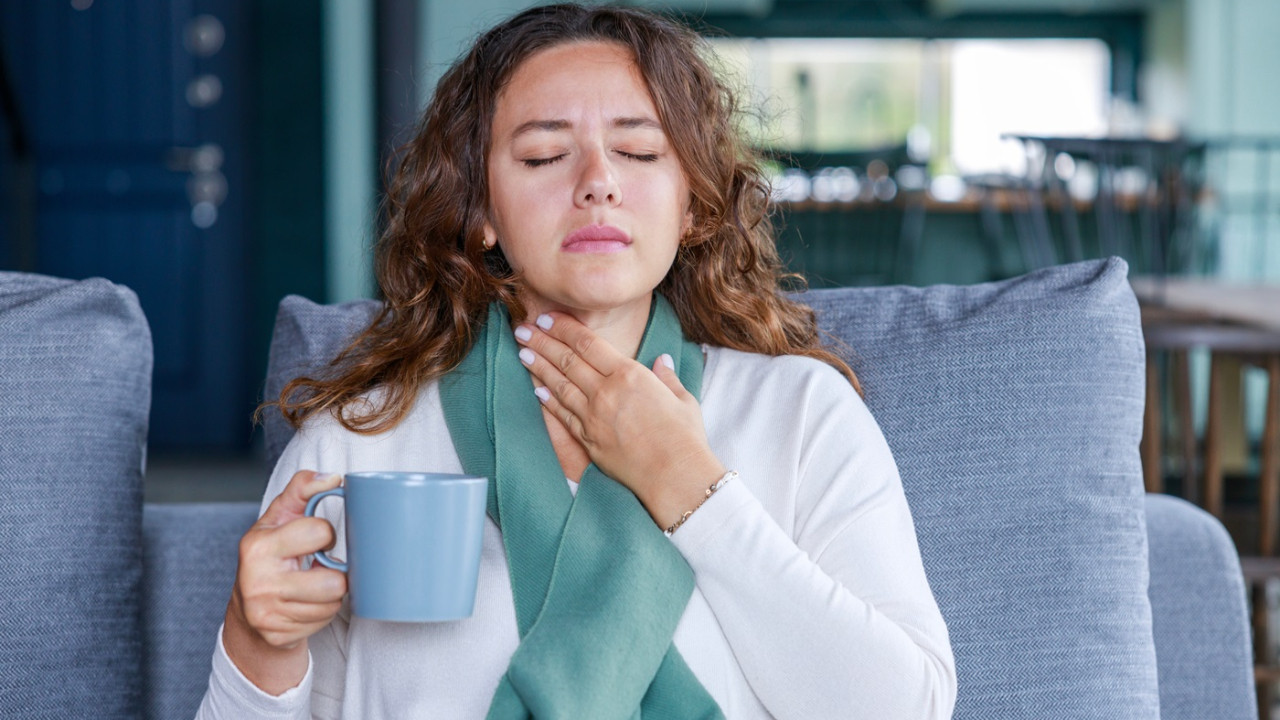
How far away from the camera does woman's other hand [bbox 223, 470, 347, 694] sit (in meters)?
0.81

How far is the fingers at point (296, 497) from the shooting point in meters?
0.84

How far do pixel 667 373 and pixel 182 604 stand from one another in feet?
2.00

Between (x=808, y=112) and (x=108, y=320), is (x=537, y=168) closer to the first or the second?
(x=108, y=320)

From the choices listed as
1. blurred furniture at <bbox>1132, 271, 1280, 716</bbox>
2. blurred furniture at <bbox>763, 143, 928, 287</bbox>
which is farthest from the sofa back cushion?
blurred furniture at <bbox>763, 143, 928, 287</bbox>

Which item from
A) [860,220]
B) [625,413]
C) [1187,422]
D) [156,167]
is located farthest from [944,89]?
[625,413]

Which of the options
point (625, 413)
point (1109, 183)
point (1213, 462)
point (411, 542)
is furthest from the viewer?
point (1109, 183)

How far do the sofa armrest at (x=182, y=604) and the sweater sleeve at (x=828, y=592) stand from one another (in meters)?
0.59

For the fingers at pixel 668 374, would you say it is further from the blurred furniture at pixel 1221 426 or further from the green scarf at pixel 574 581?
the blurred furniture at pixel 1221 426

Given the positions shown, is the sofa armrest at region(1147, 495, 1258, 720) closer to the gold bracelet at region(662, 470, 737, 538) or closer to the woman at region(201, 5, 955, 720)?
the woman at region(201, 5, 955, 720)

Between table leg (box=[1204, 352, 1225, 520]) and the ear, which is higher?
the ear

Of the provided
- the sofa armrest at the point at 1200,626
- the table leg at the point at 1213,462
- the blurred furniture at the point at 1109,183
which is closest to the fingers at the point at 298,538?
the sofa armrest at the point at 1200,626

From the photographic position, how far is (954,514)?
3.79ft

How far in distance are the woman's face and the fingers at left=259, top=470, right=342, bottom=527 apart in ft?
0.95

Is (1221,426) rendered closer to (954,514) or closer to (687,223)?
(954,514)
